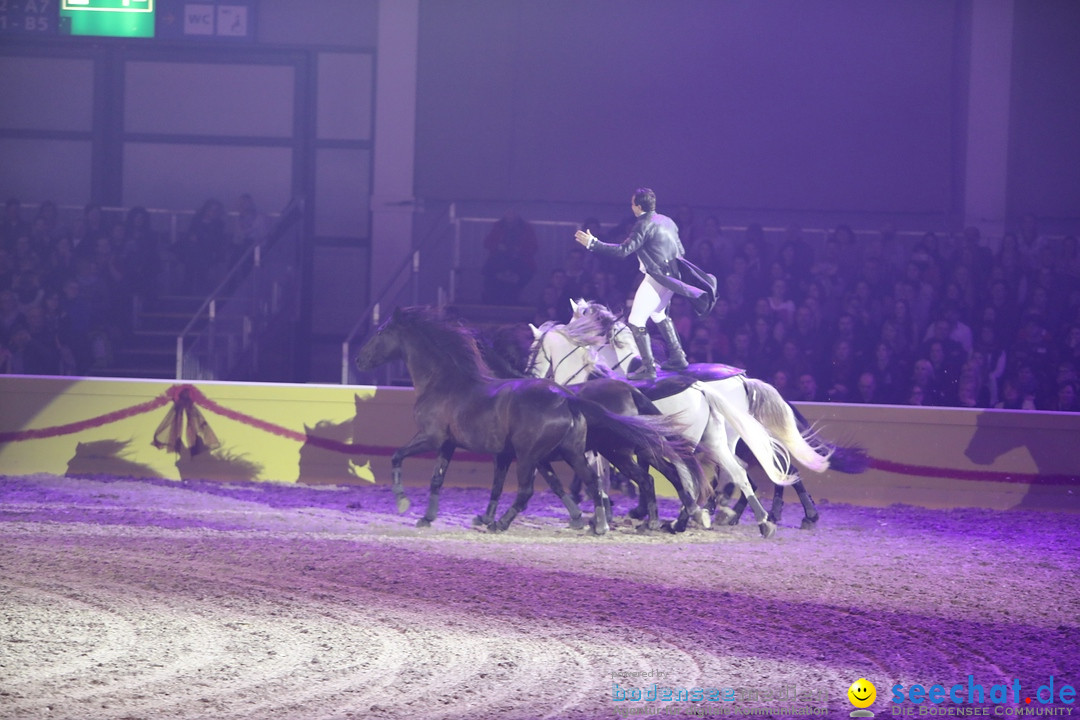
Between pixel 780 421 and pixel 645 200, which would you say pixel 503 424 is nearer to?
pixel 645 200

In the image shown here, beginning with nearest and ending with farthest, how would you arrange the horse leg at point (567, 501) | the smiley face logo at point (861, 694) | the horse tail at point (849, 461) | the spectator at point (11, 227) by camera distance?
the smiley face logo at point (861, 694), the horse leg at point (567, 501), the horse tail at point (849, 461), the spectator at point (11, 227)

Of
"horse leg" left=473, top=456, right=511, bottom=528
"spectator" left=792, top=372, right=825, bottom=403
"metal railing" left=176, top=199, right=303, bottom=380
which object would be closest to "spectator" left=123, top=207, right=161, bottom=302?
"metal railing" left=176, top=199, right=303, bottom=380

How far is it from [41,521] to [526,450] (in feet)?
12.9

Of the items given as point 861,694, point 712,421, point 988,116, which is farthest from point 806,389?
point 861,694

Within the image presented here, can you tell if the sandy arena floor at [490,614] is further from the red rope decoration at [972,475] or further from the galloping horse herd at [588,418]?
the red rope decoration at [972,475]

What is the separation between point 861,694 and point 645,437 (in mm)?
4453

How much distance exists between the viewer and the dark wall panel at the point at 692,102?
17312mm

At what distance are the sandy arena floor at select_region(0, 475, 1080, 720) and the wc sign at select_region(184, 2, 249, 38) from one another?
8.86 meters

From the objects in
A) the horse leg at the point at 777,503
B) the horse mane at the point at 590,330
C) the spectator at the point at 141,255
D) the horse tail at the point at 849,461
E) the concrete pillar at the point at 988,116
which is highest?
the concrete pillar at the point at 988,116

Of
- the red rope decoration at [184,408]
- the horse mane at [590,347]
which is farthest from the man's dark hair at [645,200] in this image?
the red rope decoration at [184,408]

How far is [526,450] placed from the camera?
9.45m

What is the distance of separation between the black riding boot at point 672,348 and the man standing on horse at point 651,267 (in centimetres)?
7

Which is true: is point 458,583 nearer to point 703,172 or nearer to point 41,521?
point 41,521

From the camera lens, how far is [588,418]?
375 inches
